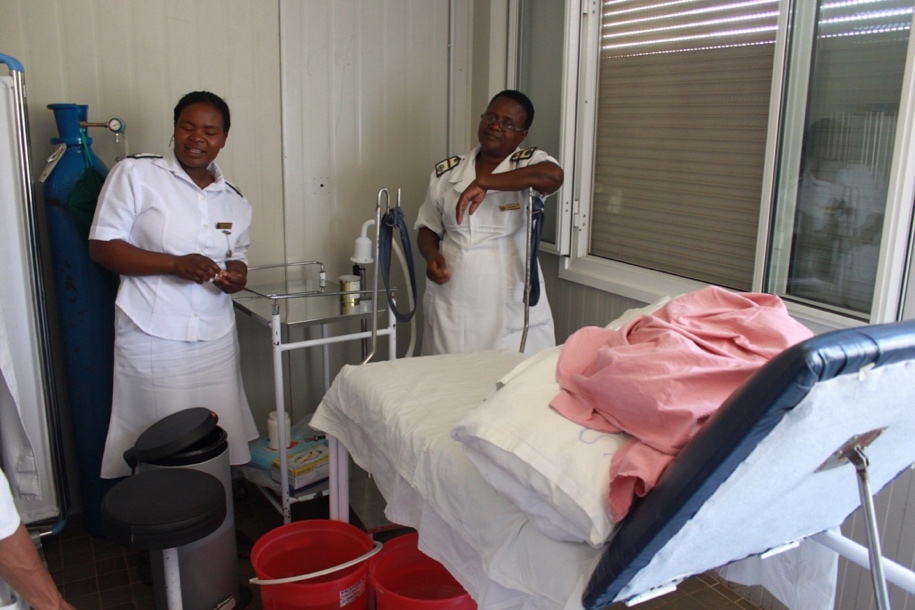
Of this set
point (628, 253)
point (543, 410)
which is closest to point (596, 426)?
point (543, 410)

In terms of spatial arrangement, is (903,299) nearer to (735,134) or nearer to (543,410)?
(735,134)

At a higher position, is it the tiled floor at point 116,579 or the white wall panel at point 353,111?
the white wall panel at point 353,111

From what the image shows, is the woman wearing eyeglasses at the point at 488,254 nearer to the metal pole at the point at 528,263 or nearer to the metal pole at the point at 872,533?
the metal pole at the point at 528,263

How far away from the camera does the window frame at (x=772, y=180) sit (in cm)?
172

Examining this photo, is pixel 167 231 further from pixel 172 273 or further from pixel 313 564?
pixel 313 564

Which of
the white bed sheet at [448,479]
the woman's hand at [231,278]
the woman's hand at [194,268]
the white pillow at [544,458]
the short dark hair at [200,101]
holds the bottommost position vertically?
the white bed sheet at [448,479]

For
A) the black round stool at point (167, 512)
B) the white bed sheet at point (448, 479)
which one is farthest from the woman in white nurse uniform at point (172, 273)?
the white bed sheet at point (448, 479)

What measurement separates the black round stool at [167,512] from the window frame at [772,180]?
150 centimetres

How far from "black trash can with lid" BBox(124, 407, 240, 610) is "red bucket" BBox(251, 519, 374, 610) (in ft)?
0.66

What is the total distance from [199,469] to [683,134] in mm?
1811

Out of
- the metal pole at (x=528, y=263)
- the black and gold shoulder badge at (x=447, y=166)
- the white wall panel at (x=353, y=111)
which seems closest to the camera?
the metal pole at (x=528, y=263)

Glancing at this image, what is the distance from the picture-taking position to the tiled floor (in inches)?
85.6

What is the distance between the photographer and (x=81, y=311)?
2393 mm

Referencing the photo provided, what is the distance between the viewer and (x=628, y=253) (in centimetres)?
269
